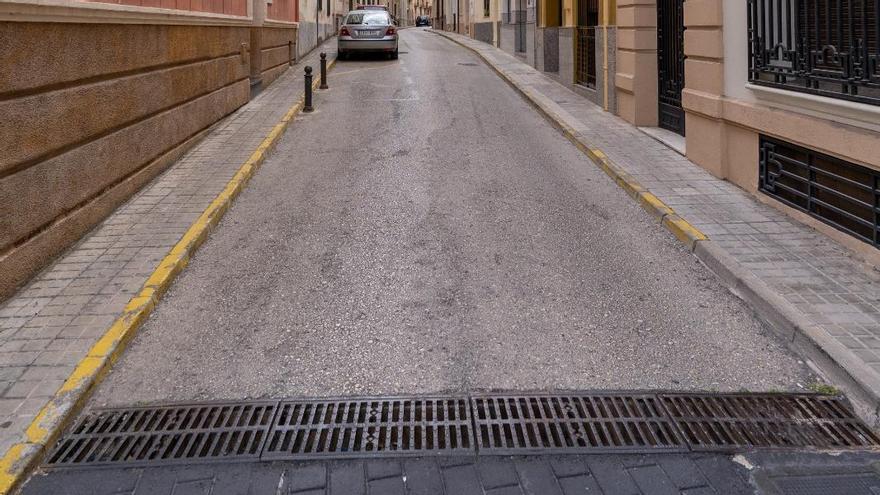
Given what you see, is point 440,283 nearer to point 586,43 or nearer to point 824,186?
point 824,186

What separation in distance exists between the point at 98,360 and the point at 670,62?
1026 centimetres

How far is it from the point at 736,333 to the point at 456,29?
43.9m

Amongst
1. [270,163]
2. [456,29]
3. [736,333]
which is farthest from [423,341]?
[456,29]

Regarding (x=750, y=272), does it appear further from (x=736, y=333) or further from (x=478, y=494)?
(x=478, y=494)

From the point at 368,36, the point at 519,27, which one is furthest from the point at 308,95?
the point at 519,27

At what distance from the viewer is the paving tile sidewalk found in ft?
15.1

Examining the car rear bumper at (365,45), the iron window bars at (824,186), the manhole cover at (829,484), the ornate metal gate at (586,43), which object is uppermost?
the car rear bumper at (365,45)

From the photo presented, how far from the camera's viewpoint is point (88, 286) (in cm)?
612

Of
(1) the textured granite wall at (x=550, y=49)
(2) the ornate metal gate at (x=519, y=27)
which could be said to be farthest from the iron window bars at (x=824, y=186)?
(2) the ornate metal gate at (x=519, y=27)

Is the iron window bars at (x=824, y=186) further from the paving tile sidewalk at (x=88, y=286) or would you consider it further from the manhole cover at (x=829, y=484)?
the paving tile sidewalk at (x=88, y=286)

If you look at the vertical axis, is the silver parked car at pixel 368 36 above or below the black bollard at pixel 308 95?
above

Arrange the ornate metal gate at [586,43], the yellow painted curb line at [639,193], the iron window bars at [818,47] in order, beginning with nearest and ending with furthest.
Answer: the iron window bars at [818,47], the yellow painted curb line at [639,193], the ornate metal gate at [586,43]

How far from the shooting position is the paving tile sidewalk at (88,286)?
461cm

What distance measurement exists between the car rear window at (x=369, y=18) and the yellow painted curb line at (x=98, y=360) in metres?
17.7
